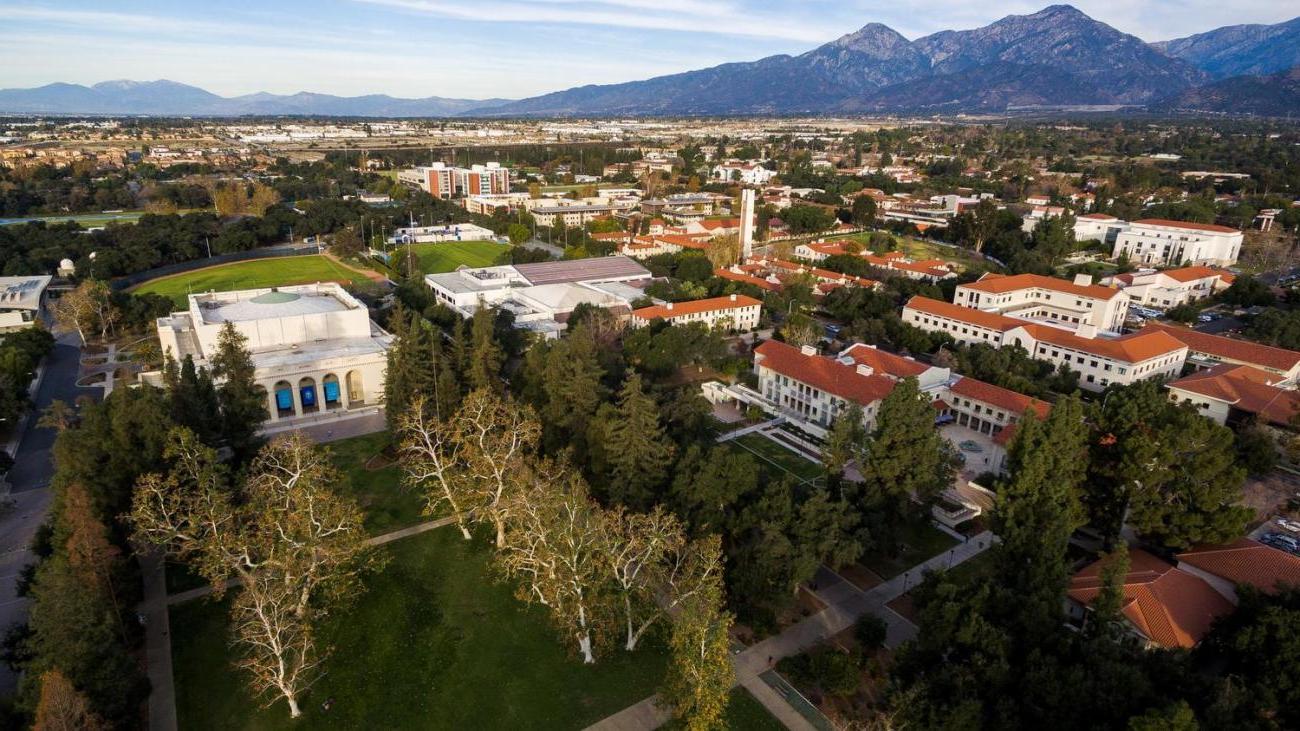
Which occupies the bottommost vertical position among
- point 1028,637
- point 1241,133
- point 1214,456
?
point 1028,637

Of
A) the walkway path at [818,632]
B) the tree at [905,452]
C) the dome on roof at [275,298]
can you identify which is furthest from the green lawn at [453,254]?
the walkway path at [818,632]

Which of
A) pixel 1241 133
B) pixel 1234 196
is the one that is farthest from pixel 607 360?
pixel 1241 133

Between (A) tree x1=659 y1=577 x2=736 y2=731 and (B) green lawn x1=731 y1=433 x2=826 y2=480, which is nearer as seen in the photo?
(A) tree x1=659 y1=577 x2=736 y2=731

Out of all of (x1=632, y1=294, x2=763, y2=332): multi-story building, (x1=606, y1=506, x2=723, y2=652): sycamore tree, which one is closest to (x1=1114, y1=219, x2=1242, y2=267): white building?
(x1=632, y1=294, x2=763, y2=332): multi-story building

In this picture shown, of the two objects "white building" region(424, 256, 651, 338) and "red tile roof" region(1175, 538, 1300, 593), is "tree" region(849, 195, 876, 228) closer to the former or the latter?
"white building" region(424, 256, 651, 338)

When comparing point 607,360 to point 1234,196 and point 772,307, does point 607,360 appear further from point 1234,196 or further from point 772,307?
point 1234,196
